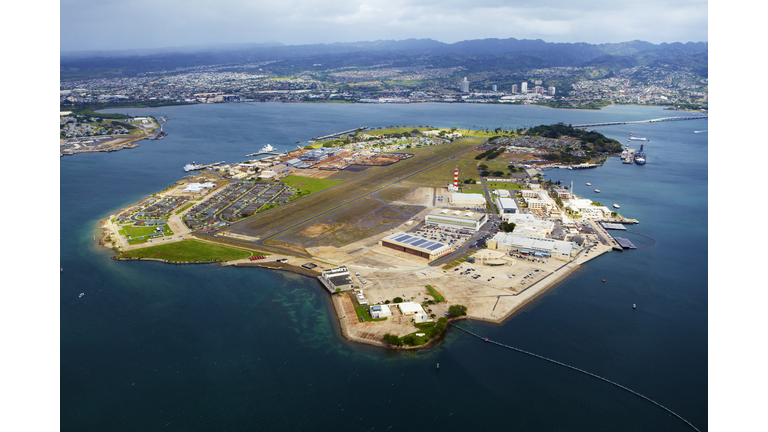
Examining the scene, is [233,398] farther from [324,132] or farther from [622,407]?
[324,132]

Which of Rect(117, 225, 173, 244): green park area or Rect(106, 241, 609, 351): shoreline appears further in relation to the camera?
Rect(117, 225, 173, 244): green park area

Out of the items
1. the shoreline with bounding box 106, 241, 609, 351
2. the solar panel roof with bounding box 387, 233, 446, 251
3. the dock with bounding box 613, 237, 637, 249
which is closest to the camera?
the shoreline with bounding box 106, 241, 609, 351

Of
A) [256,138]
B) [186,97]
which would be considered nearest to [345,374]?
[256,138]

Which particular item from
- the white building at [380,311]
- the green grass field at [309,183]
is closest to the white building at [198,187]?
the green grass field at [309,183]

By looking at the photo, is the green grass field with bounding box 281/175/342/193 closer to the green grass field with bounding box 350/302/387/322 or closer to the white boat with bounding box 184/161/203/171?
the white boat with bounding box 184/161/203/171

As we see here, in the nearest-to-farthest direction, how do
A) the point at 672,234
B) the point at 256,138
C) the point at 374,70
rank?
1. the point at 672,234
2. the point at 256,138
3. the point at 374,70

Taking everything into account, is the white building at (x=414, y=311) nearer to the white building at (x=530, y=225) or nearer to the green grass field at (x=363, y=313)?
the green grass field at (x=363, y=313)

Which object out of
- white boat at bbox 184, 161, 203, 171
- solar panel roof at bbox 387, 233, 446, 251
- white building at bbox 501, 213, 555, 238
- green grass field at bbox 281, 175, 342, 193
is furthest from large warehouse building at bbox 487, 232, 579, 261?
white boat at bbox 184, 161, 203, 171
